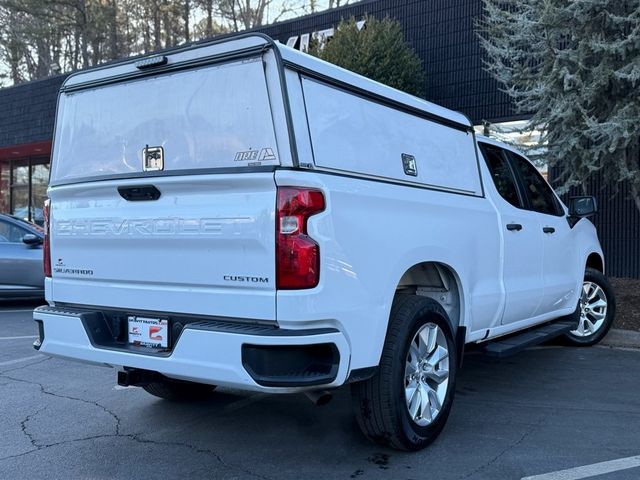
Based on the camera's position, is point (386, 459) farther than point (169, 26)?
Result: No

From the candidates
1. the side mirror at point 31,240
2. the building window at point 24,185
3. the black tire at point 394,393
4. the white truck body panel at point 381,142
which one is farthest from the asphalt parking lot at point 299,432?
the building window at point 24,185

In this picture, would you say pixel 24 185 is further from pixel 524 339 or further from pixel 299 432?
pixel 524 339

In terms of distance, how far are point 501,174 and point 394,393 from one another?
2.46m

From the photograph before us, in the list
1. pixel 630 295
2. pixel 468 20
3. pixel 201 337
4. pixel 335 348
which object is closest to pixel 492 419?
pixel 335 348

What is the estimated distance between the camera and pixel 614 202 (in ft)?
35.7

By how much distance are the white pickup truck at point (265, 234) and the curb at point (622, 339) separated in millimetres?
3371

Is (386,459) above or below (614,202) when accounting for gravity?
below

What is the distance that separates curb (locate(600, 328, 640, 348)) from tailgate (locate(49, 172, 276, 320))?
5.48 m

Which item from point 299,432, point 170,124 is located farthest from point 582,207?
point 170,124

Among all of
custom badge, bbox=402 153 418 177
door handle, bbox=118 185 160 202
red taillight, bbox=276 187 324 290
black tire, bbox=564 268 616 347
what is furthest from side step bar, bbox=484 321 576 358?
door handle, bbox=118 185 160 202

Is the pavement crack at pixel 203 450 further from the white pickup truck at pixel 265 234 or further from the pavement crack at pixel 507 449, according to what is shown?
the pavement crack at pixel 507 449

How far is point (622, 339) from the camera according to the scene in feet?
23.8

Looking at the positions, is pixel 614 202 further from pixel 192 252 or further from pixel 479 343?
pixel 192 252

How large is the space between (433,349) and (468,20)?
31.9 feet
